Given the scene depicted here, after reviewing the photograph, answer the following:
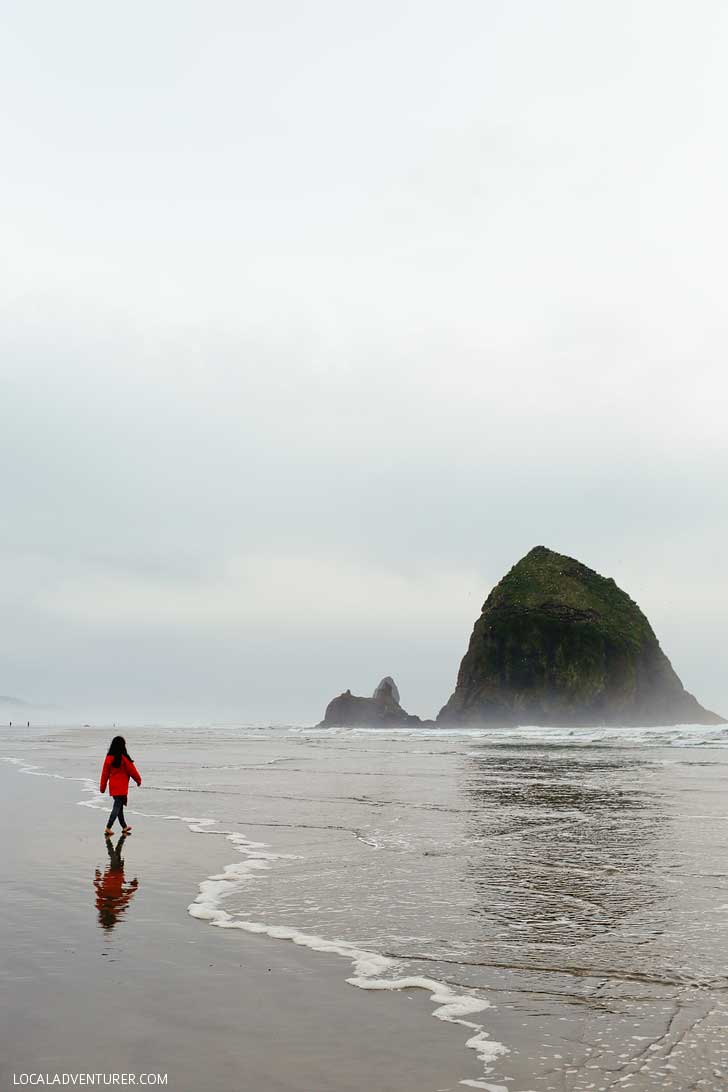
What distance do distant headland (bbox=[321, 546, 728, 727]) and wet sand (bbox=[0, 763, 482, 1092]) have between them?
91.3 m

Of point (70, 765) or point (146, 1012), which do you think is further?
point (70, 765)

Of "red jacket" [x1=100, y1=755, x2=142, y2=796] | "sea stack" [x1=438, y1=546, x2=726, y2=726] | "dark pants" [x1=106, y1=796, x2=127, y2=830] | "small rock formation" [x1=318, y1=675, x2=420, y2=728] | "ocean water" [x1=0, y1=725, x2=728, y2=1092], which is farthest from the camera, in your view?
"small rock formation" [x1=318, y1=675, x2=420, y2=728]

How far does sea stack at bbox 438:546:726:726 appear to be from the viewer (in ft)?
324

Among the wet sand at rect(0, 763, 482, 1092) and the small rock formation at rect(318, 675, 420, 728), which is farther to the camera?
the small rock formation at rect(318, 675, 420, 728)

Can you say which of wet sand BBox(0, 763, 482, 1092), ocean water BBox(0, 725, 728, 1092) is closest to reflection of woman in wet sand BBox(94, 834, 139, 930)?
wet sand BBox(0, 763, 482, 1092)

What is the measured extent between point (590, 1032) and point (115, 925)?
16.4 ft

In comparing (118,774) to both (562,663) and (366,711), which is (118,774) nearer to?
(562,663)

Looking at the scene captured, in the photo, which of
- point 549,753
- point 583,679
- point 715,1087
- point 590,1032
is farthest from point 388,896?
point 583,679

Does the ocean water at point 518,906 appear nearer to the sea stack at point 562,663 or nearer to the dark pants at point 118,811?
the dark pants at point 118,811

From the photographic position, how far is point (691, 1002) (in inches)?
237

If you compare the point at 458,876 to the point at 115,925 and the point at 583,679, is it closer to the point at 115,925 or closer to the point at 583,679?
the point at 115,925

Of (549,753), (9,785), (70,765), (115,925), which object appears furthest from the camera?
(549,753)

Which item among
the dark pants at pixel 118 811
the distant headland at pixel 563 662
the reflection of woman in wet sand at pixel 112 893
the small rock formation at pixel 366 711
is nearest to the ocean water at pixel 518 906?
the reflection of woman in wet sand at pixel 112 893

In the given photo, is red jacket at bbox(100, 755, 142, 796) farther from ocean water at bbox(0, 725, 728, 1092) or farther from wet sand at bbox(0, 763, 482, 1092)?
wet sand at bbox(0, 763, 482, 1092)
